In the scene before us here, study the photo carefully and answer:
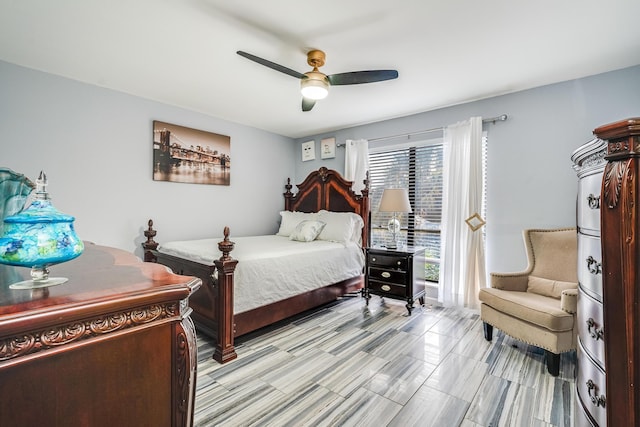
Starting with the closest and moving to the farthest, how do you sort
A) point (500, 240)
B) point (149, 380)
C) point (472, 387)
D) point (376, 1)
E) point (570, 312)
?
1. point (149, 380)
2. point (376, 1)
3. point (472, 387)
4. point (570, 312)
5. point (500, 240)

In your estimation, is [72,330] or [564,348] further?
[564,348]

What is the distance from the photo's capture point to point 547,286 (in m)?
2.57

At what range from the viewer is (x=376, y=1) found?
1847mm

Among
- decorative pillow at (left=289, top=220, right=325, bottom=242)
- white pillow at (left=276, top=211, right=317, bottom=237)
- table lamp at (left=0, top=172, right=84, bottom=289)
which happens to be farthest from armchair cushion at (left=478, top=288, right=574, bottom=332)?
table lamp at (left=0, top=172, right=84, bottom=289)

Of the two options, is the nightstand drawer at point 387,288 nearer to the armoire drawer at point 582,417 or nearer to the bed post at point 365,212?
the bed post at point 365,212

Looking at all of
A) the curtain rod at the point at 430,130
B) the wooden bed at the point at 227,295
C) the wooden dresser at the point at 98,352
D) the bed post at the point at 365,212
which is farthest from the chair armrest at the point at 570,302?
the wooden dresser at the point at 98,352

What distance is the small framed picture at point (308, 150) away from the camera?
5.06 meters

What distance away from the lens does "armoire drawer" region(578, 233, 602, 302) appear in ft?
3.51

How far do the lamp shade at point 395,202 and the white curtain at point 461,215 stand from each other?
0.49m

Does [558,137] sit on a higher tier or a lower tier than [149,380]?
higher

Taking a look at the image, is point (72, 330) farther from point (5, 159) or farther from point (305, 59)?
point (5, 159)

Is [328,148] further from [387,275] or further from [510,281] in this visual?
[510,281]

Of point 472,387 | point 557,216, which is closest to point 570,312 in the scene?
point 472,387

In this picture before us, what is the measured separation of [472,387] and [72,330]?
7.44 ft
